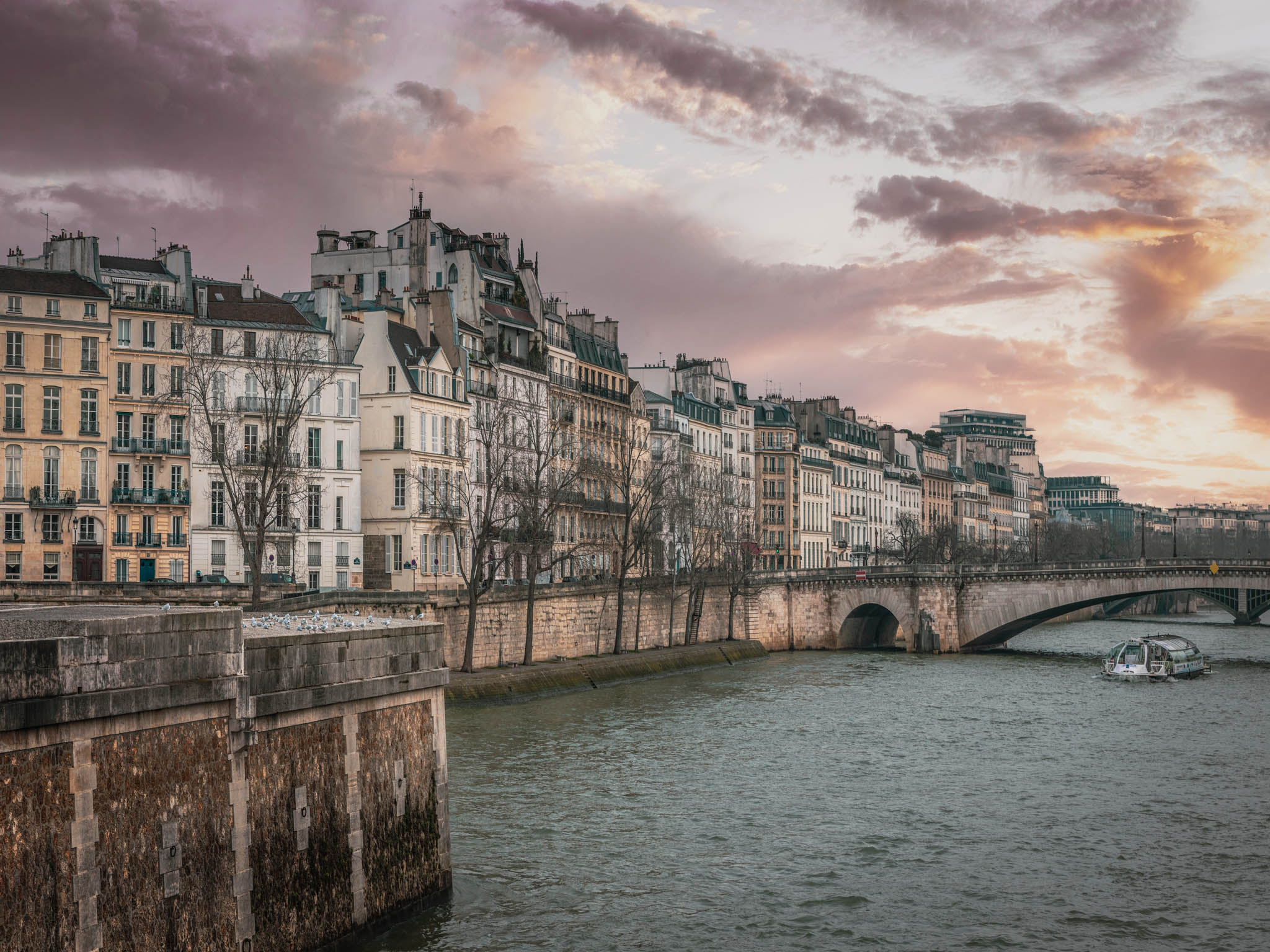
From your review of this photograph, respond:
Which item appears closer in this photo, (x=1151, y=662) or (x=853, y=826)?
(x=853, y=826)

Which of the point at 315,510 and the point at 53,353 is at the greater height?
the point at 53,353

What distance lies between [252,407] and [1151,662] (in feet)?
137

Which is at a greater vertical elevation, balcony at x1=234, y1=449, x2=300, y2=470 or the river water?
balcony at x1=234, y1=449, x2=300, y2=470

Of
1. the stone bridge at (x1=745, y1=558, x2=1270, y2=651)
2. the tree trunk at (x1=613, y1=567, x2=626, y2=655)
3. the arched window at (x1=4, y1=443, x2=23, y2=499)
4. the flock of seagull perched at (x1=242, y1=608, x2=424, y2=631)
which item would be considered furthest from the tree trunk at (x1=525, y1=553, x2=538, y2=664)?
the flock of seagull perched at (x1=242, y1=608, x2=424, y2=631)

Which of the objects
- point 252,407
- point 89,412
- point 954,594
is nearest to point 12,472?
point 89,412

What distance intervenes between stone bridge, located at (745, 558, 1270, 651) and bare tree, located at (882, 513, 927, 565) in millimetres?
37523

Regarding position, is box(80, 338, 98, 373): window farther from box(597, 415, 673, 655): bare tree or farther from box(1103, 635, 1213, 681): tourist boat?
box(1103, 635, 1213, 681): tourist boat

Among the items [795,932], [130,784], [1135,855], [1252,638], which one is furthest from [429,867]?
[1252,638]

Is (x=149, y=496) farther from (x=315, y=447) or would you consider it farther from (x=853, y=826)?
(x=853, y=826)

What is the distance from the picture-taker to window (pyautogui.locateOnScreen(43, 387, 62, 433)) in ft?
197

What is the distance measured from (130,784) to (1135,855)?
69.0 ft

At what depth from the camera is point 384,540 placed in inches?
2721

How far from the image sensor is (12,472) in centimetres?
5928

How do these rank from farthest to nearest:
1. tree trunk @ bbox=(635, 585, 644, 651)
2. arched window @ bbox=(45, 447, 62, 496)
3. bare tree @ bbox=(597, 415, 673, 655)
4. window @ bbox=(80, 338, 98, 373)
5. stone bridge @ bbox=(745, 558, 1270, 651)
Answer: stone bridge @ bbox=(745, 558, 1270, 651)
tree trunk @ bbox=(635, 585, 644, 651)
bare tree @ bbox=(597, 415, 673, 655)
window @ bbox=(80, 338, 98, 373)
arched window @ bbox=(45, 447, 62, 496)
